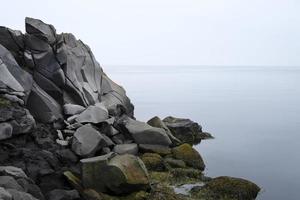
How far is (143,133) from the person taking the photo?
41000 millimetres

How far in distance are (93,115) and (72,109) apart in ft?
8.24

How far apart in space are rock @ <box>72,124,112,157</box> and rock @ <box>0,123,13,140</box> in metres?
5.16

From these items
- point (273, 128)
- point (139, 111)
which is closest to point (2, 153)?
point (273, 128)

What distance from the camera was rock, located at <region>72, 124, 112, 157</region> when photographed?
33.8 metres

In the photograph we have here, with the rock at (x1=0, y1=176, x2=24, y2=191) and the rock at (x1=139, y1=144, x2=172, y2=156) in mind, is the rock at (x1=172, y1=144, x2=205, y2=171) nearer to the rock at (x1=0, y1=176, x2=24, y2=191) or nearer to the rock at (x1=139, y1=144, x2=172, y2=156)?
the rock at (x1=139, y1=144, x2=172, y2=156)

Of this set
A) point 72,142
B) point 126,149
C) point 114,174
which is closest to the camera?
point 114,174

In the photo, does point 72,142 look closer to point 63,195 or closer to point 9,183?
point 63,195

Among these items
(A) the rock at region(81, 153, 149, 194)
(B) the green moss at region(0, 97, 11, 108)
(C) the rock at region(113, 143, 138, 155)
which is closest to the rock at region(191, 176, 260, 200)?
(A) the rock at region(81, 153, 149, 194)

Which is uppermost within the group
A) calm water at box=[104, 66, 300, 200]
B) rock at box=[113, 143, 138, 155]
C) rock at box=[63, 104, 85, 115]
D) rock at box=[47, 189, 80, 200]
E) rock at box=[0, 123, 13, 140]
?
rock at box=[0, 123, 13, 140]

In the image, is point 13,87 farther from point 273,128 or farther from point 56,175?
point 273,128

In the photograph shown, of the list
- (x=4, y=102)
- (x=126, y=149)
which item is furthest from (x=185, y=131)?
(x=4, y=102)

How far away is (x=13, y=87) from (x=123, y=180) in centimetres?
1353

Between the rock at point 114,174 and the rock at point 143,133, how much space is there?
11.2 meters

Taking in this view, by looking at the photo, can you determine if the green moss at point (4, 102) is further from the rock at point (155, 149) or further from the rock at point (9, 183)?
the rock at point (155, 149)
